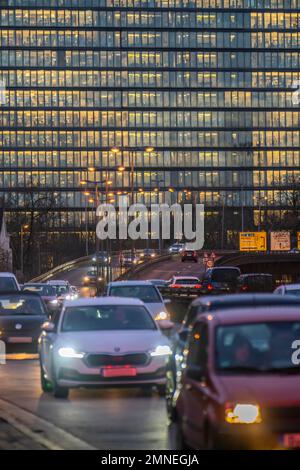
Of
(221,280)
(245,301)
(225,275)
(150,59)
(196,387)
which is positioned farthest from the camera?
(150,59)

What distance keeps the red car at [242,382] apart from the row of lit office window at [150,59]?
17923 cm

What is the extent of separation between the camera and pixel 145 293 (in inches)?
1351

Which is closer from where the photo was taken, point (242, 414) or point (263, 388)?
point (242, 414)

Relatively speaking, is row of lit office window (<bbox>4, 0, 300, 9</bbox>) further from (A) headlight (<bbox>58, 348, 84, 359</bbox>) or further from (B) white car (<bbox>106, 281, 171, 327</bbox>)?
(A) headlight (<bbox>58, 348, 84, 359</bbox>)

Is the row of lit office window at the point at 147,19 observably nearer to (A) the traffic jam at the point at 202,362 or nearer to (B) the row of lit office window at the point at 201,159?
(B) the row of lit office window at the point at 201,159

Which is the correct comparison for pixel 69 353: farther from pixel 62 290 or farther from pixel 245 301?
pixel 62 290

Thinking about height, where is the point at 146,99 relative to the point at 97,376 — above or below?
above

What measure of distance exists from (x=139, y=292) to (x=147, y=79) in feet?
525

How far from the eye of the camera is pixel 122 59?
191 metres

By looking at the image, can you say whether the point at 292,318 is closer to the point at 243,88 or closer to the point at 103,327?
the point at 103,327

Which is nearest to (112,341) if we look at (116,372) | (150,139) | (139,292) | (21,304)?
(116,372)

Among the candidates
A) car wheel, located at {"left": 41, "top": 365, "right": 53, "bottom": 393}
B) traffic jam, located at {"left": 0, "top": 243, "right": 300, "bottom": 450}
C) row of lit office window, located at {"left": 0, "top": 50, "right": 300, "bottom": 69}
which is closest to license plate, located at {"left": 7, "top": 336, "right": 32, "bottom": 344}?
traffic jam, located at {"left": 0, "top": 243, "right": 300, "bottom": 450}

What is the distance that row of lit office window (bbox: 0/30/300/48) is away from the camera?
18850 cm

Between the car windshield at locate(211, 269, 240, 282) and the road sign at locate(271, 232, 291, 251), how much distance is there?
1797 inches
